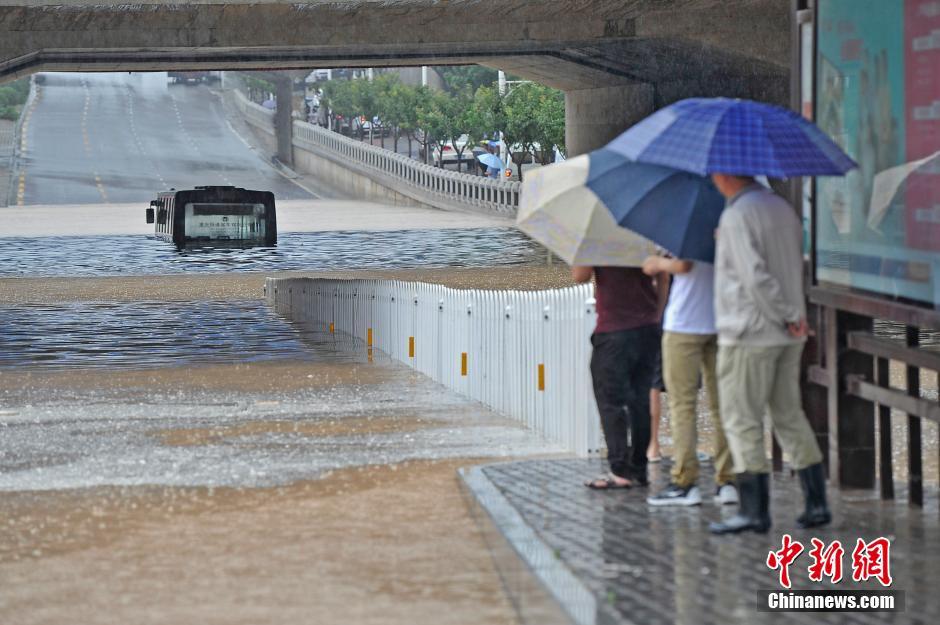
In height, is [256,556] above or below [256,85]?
below

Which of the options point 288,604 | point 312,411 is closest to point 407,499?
point 288,604

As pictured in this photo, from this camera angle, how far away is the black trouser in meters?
9.45

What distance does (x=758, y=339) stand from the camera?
25.8 ft

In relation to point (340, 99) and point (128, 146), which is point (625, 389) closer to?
point (128, 146)

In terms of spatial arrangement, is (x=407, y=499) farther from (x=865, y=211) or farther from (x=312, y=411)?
(x=312, y=411)

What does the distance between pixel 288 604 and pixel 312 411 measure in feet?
24.1

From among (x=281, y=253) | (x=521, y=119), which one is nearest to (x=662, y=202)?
(x=281, y=253)

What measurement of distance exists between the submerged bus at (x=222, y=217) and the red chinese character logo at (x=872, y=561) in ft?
140

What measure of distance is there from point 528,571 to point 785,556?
120 centimetres

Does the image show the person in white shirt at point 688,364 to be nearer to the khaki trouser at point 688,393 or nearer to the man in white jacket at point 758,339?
the khaki trouser at point 688,393

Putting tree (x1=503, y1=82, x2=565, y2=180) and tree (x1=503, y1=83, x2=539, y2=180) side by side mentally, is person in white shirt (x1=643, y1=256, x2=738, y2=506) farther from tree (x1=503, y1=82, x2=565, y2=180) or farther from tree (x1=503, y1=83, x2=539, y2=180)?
tree (x1=503, y1=83, x2=539, y2=180)

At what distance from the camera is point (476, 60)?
4012cm

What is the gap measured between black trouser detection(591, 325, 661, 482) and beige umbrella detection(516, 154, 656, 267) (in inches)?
16.7

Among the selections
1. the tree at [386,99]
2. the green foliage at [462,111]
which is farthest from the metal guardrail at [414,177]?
the tree at [386,99]
